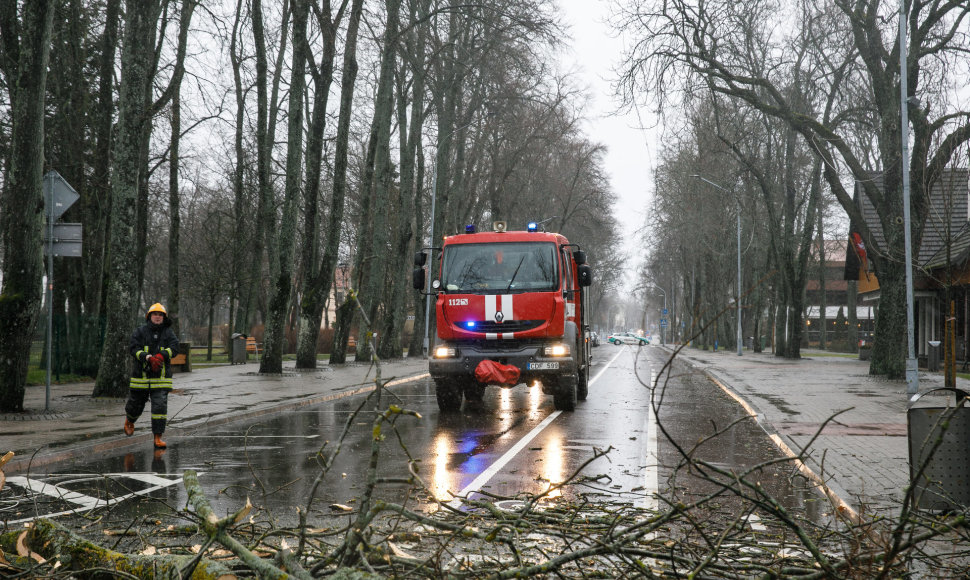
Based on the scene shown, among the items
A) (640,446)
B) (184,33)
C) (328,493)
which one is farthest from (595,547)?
(184,33)

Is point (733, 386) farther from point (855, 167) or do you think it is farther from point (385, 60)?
point (385, 60)

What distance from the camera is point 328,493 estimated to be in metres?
7.88

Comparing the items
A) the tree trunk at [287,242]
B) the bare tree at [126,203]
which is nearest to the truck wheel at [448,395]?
the bare tree at [126,203]

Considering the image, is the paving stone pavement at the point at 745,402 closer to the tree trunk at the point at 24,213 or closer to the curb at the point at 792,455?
the curb at the point at 792,455

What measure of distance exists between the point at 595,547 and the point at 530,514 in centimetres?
63

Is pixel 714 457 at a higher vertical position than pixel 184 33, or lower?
lower

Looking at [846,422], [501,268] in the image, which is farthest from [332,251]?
[846,422]

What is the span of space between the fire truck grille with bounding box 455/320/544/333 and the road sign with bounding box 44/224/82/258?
21.2 ft

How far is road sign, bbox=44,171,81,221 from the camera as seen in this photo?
1405 centimetres

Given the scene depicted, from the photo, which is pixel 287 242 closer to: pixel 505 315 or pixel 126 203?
pixel 126 203

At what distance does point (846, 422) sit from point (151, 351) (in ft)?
34.1

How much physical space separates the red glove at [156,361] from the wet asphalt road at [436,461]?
42.4 inches

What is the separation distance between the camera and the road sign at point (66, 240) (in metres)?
14.2

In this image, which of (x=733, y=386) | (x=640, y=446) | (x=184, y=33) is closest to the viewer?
(x=640, y=446)
